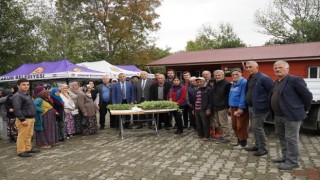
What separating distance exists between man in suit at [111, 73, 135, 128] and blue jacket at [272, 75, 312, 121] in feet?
18.3

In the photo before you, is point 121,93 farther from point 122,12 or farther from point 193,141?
point 122,12

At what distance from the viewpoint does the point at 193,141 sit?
809cm

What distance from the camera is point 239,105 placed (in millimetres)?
6734

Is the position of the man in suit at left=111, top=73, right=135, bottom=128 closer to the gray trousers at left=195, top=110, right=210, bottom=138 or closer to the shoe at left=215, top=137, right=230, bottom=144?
the gray trousers at left=195, top=110, right=210, bottom=138

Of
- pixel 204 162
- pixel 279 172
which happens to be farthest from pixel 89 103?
pixel 279 172

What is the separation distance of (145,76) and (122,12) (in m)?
21.9

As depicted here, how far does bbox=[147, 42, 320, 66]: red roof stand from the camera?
1997 cm

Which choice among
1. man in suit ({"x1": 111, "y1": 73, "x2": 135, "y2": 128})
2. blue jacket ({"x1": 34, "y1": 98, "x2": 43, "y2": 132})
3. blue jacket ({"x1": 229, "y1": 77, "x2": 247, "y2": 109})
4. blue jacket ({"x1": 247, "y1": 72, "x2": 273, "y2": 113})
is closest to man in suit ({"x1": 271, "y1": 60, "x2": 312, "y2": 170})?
blue jacket ({"x1": 247, "y1": 72, "x2": 273, "y2": 113})

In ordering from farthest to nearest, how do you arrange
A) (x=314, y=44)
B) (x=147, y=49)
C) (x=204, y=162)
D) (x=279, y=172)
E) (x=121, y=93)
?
(x=147, y=49), (x=314, y=44), (x=121, y=93), (x=204, y=162), (x=279, y=172)

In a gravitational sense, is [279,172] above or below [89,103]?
below

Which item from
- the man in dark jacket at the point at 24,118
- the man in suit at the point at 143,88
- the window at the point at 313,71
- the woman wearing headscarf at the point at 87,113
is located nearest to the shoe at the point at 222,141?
the man in suit at the point at 143,88

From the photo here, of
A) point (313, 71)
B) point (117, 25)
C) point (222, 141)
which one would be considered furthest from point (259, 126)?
point (117, 25)

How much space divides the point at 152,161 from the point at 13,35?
43.4 ft

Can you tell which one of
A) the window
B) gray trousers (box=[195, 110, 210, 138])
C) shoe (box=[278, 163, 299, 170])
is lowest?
shoe (box=[278, 163, 299, 170])
